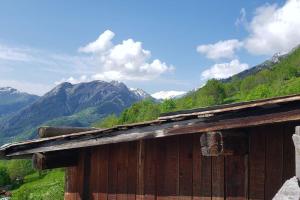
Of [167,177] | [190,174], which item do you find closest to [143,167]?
[167,177]

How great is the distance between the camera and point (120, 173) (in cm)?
684

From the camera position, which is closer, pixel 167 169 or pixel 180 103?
pixel 167 169

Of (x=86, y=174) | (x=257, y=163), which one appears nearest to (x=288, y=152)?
(x=257, y=163)

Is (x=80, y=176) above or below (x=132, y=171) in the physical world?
below

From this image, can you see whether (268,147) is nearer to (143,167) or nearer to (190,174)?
(190,174)

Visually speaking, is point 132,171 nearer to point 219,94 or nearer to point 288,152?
point 288,152

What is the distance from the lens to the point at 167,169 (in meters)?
6.09

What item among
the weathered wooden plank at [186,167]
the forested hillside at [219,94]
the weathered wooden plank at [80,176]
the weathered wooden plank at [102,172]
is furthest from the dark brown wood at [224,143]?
the forested hillside at [219,94]

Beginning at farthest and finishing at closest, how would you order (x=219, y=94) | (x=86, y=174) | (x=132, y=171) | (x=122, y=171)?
(x=219, y=94) < (x=86, y=174) < (x=122, y=171) < (x=132, y=171)

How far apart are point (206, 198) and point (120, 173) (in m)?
1.78

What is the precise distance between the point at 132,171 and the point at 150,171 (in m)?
0.40

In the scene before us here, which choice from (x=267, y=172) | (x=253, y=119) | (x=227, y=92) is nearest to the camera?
(x=253, y=119)

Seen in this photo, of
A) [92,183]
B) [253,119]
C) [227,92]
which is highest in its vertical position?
[227,92]

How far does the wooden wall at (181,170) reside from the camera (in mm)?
4898
